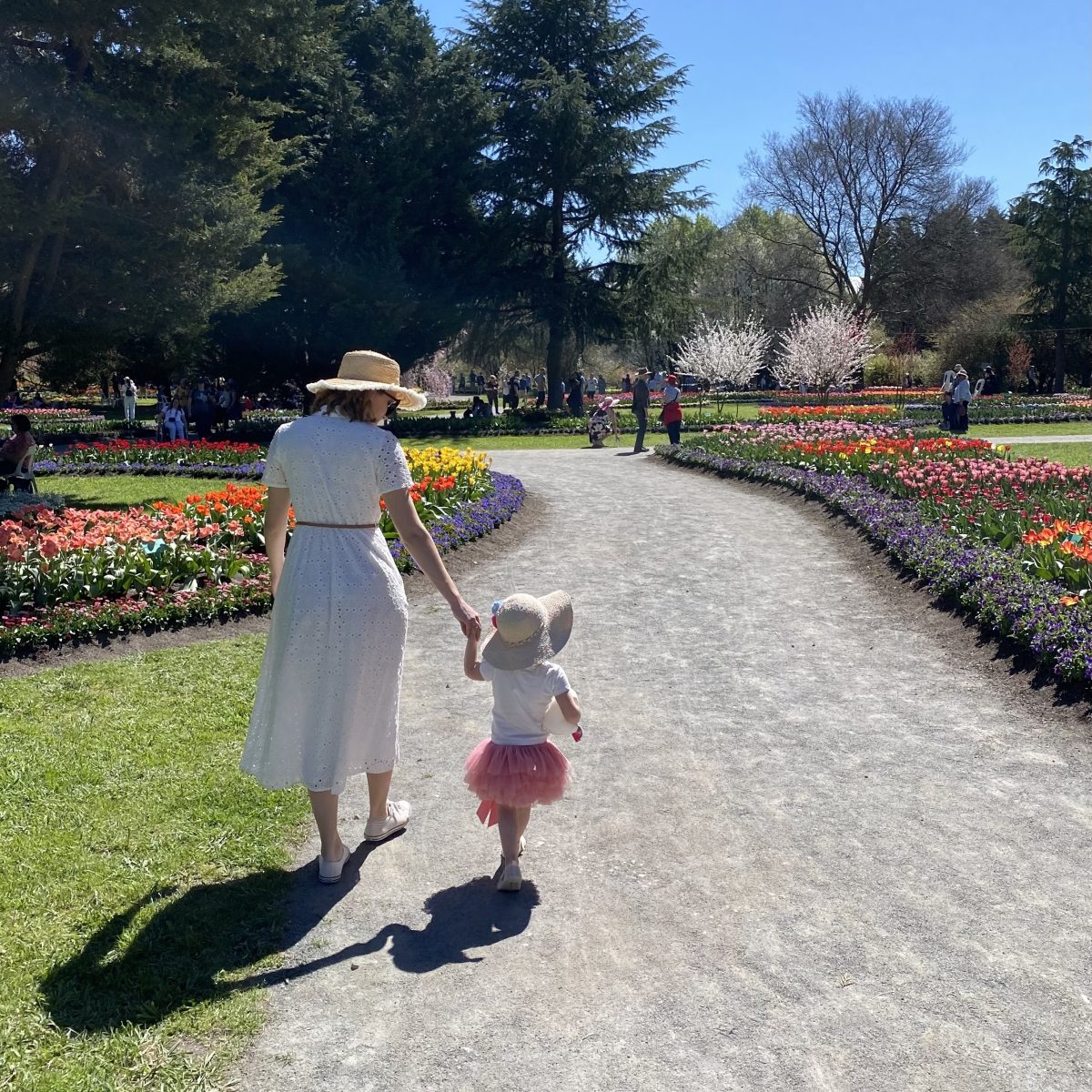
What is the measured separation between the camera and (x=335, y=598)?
3754 millimetres

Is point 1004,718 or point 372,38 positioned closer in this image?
point 1004,718

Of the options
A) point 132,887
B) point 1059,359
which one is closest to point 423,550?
point 132,887

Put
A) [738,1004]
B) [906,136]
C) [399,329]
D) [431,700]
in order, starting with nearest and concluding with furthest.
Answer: [738,1004]
[431,700]
[399,329]
[906,136]

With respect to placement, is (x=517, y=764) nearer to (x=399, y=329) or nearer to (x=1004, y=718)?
(x=1004, y=718)

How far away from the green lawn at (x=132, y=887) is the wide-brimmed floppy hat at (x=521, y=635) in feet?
3.89

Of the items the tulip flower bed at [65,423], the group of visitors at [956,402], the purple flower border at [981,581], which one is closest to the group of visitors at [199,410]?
the tulip flower bed at [65,423]

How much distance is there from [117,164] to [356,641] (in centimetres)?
1316

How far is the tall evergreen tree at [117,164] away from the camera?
1355 cm

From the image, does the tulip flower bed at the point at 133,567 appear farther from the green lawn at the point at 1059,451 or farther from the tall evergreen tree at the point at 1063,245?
the tall evergreen tree at the point at 1063,245

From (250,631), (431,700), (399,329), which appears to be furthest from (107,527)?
(399,329)

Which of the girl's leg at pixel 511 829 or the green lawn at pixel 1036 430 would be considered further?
the green lawn at pixel 1036 430

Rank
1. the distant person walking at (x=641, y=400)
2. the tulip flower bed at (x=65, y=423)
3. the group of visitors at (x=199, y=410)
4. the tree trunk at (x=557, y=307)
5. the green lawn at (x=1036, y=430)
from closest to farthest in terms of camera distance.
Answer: the distant person walking at (x=641, y=400) → the group of visitors at (x=199, y=410) → the green lawn at (x=1036, y=430) → the tulip flower bed at (x=65, y=423) → the tree trunk at (x=557, y=307)

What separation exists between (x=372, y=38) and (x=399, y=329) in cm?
1027

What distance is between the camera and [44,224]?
43.2 feet
